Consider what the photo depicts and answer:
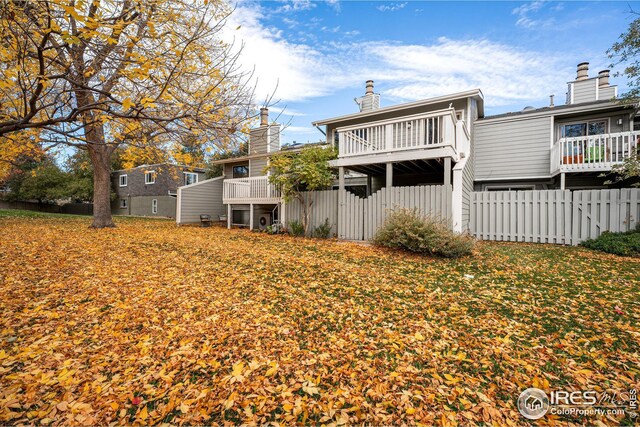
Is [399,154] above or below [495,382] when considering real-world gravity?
above

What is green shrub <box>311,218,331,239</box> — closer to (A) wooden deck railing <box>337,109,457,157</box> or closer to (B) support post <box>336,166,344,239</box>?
(B) support post <box>336,166,344,239</box>

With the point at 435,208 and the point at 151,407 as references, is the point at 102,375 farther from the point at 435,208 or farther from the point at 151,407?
the point at 435,208

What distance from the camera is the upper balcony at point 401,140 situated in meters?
7.67

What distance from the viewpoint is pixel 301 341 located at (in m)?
2.89

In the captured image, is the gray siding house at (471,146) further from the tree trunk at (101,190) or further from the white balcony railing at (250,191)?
the tree trunk at (101,190)

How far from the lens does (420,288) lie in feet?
14.6

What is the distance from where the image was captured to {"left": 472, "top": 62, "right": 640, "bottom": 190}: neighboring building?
9625mm

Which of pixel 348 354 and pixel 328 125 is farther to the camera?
pixel 328 125

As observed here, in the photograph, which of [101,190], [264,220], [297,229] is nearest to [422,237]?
[297,229]

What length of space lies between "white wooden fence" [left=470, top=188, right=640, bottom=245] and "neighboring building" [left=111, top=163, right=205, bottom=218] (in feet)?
77.2

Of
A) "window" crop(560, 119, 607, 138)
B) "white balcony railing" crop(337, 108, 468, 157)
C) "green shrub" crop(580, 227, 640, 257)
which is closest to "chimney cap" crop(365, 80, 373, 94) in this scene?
"white balcony railing" crop(337, 108, 468, 157)

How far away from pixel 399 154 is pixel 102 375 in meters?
8.11

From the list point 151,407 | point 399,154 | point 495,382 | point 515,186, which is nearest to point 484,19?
point 399,154

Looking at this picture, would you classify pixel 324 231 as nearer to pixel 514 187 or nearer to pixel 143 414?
pixel 143 414
